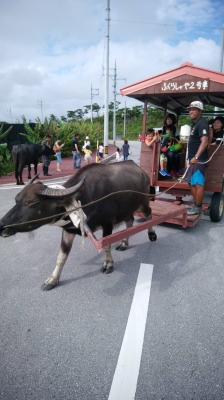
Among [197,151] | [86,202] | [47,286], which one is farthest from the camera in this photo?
[197,151]

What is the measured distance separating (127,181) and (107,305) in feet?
5.25

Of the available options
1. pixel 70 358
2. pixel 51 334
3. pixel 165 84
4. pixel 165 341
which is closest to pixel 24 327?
pixel 51 334

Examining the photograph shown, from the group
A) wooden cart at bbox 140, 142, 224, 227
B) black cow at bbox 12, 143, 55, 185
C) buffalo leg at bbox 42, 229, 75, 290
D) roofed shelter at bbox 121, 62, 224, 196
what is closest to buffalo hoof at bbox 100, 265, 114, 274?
buffalo leg at bbox 42, 229, 75, 290

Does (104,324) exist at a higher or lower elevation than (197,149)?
lower

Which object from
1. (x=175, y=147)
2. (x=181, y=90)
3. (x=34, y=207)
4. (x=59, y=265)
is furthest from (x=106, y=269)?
(x=175, y=147)

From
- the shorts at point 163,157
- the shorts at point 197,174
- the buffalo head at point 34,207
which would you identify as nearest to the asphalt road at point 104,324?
the buffalo head at point 34,207

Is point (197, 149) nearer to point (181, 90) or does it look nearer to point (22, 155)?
point (181, 90)

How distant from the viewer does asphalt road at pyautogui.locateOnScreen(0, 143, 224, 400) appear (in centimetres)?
190

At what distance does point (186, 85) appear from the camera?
487 cm

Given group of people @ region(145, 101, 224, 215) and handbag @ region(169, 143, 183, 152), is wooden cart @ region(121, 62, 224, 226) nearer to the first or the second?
group of people @ region(145, 101, 224, 215)

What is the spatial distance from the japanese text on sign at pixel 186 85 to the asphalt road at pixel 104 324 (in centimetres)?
273

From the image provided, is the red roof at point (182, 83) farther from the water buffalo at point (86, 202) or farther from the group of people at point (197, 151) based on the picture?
the water buffalo at point (86, 202)

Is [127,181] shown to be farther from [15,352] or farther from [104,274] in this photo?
[15,352]

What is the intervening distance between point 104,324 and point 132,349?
0.38 metres
